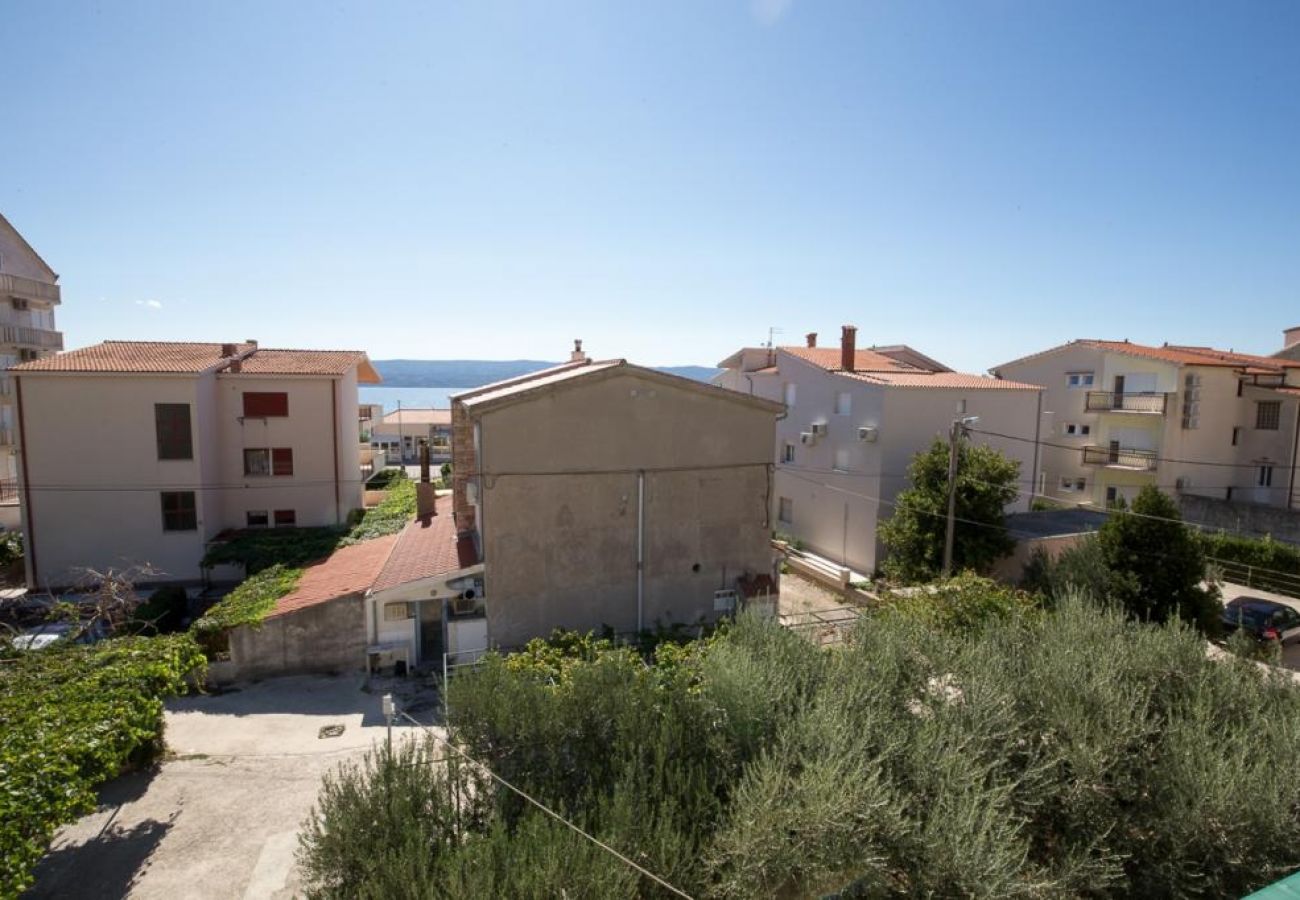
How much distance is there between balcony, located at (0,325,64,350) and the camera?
30991 mm

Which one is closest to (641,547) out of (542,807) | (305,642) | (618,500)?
(618,500)

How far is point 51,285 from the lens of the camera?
34312mm

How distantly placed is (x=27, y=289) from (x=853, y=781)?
1613 inches

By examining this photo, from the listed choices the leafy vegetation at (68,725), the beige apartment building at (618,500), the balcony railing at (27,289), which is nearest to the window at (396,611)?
the beige apartment building at (618,500)

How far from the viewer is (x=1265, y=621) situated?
1891 cm

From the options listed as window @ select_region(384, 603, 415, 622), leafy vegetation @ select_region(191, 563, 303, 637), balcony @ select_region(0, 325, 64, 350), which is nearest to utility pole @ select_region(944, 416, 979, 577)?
window @ select_region(384, 603, 415, 622)

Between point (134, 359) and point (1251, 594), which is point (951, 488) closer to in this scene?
point (1251, 594)

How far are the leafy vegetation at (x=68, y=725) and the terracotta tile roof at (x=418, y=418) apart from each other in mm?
50147

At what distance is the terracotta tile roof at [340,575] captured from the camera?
53.3ft

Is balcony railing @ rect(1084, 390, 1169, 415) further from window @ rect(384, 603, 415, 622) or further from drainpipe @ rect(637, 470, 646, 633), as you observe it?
window @ rect(384, 603, 415, 622)

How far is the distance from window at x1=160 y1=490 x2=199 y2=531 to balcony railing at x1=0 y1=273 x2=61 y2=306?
671 inches

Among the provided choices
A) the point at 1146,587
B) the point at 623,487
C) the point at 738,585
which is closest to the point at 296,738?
the point at 623,487

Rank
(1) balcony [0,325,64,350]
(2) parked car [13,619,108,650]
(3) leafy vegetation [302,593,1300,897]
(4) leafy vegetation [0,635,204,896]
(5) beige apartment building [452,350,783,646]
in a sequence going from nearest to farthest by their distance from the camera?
(3) leafy vegetation [302,593,1300,897], (4) leafy vegetation [0,635,204,896], (2) parked car [13,619,108,650], (5) beige apartment building [452,350,783,646], (1) balcony [0,325,64,350]

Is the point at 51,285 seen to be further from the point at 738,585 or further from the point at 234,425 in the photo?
the point at 738,585
